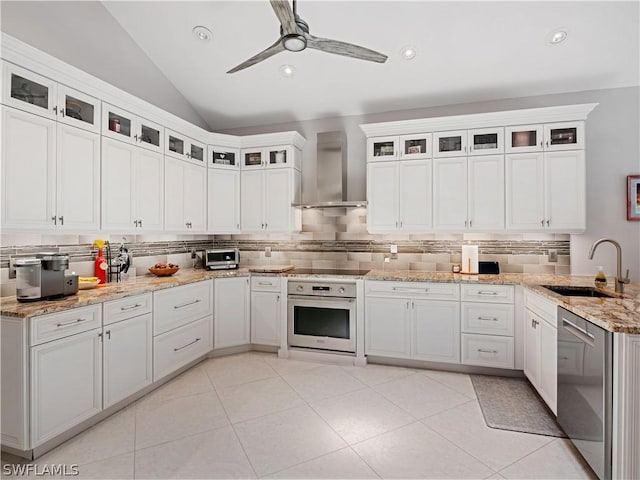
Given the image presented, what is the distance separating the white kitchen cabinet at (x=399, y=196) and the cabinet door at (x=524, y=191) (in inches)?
31.0

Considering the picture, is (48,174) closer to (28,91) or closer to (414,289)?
(28,91)

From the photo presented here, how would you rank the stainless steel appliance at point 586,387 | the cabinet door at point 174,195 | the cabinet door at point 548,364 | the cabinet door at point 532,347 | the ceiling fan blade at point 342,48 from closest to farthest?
the stainless steel appliance at point 586,387
the ceiling fan blade at point 342,48
the cabinet door at point 548,364
the cabinet door at point 532,347
the cabinet door at point 174,195

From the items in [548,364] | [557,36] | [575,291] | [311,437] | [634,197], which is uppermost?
[557,36]

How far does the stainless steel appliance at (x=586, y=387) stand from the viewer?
→ 1.66 meters

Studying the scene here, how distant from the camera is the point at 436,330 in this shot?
3.27 metres

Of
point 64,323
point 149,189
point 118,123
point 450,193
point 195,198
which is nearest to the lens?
point 64,323

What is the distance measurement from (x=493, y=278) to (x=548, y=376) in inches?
40.1

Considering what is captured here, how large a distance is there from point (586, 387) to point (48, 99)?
12.8ft

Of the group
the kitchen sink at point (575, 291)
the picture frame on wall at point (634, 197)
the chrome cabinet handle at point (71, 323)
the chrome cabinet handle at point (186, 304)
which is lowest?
the chrome cabinet handle at point (186, 304)

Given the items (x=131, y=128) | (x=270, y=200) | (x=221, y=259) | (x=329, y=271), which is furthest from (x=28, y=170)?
(x=329, y=271)

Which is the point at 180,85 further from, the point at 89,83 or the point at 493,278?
the point at 493,278

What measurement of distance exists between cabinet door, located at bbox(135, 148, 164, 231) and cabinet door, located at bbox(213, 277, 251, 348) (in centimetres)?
93

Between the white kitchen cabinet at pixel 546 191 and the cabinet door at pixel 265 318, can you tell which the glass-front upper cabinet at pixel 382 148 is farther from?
the cabinet door at pixel 265 318

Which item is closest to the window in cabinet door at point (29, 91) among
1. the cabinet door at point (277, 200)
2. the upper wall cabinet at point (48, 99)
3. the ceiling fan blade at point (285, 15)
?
the upper wall cabinet at point (48, 99)
